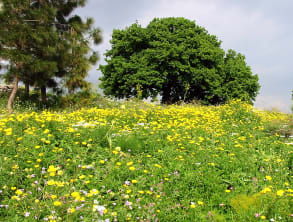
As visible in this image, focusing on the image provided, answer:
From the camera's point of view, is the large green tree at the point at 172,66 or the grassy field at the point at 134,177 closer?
the grassy field at the point at 134,177

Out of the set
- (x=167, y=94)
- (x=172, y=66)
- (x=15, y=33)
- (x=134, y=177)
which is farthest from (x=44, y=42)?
(x=134, y=177)

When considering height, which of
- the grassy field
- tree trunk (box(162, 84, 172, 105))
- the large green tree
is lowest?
the grassy field

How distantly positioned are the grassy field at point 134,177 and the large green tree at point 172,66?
44.1 feet

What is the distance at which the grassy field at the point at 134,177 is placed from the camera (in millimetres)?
3125

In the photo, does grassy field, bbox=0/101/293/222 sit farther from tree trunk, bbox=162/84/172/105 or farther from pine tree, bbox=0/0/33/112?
tree trunk, bbox=162/84/172/105

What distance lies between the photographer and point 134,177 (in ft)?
13.3

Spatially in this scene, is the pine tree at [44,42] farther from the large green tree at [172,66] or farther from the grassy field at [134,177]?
the grassy field at [134,177]

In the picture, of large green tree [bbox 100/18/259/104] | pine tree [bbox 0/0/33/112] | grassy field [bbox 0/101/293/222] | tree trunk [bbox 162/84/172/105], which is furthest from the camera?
tree trunk [bbox 162/84/172/105]

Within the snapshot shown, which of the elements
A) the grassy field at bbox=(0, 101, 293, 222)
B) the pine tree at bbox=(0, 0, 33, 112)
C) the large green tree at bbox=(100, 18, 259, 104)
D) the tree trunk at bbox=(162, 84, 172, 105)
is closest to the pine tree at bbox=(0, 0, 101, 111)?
the pine tree at bbox=(0, 0, 33, 112)

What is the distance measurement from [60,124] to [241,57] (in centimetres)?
2193

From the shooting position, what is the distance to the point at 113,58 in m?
21.2

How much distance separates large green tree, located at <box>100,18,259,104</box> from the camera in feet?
62.3

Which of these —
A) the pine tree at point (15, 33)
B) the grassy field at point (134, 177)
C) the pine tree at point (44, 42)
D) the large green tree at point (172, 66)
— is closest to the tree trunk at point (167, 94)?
the large green tree at point (172, 66)

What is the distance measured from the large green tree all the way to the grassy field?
1343 cm
